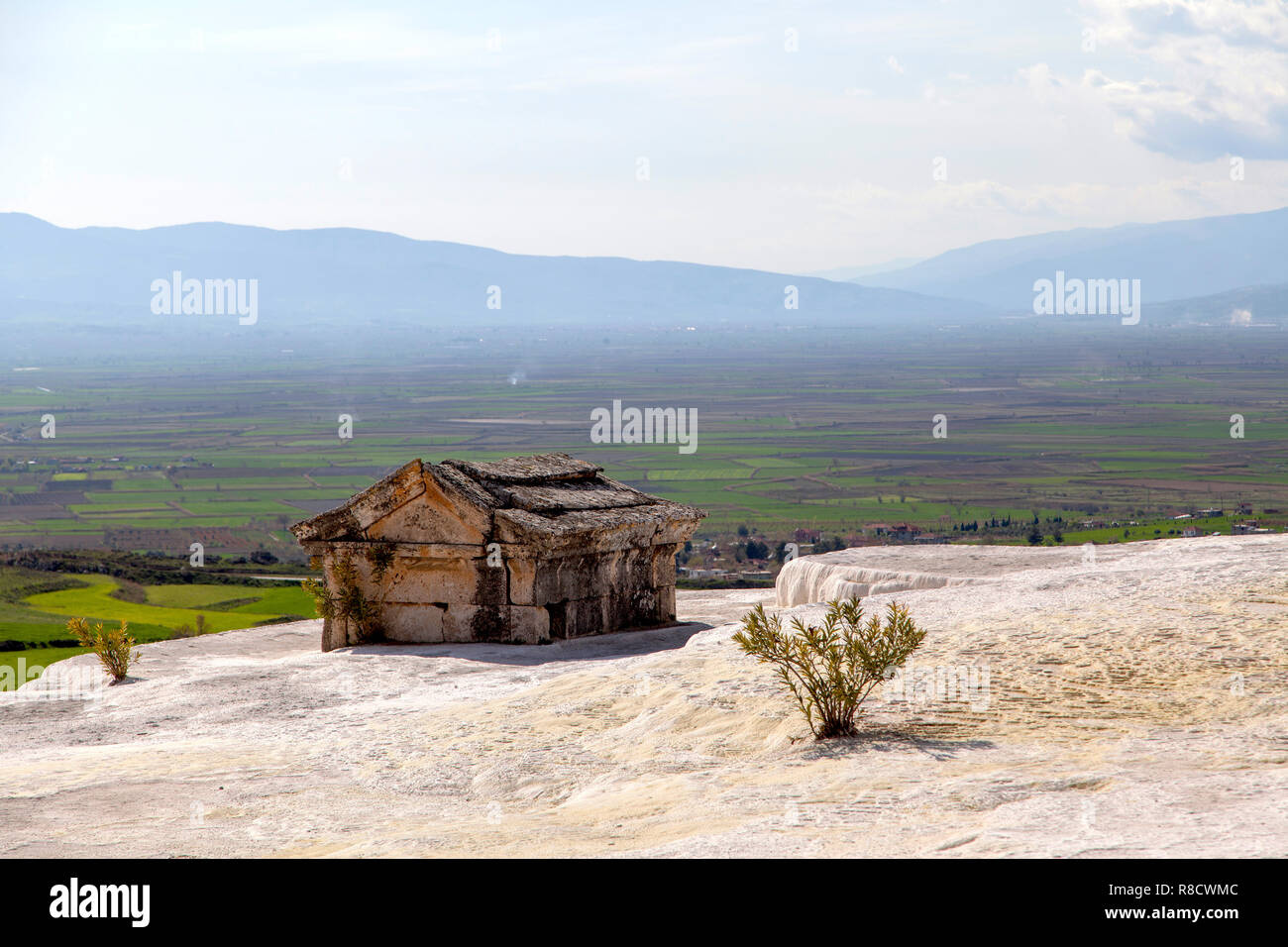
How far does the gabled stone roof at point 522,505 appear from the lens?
13.8m

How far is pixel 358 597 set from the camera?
14430mm

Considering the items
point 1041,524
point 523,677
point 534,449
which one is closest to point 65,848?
point 523,677

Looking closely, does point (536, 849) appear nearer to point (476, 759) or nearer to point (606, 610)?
point (476, 759)

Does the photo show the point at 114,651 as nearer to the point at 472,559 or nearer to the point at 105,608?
the point at 472,559

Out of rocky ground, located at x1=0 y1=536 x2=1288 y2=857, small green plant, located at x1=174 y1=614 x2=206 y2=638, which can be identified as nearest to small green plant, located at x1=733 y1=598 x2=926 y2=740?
rocky ground, located at x1=0 y1=536 x2=1288 y2=857

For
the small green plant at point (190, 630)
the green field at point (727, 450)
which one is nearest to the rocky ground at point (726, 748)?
the small green plant at point (190, 630)

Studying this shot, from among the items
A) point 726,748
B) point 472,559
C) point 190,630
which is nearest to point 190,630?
point 190,630

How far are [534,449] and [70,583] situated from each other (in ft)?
240

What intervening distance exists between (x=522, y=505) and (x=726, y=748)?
6.45 metres

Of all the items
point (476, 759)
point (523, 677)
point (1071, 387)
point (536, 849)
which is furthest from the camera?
point (1071, 387)

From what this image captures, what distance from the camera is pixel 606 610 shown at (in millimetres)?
14906

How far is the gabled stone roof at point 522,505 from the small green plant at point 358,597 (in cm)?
25

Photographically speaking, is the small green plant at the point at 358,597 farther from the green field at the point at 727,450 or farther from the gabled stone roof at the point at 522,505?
the green field at the point at 727,450

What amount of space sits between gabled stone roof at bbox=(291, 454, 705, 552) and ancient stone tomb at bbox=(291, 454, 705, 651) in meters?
0.02
